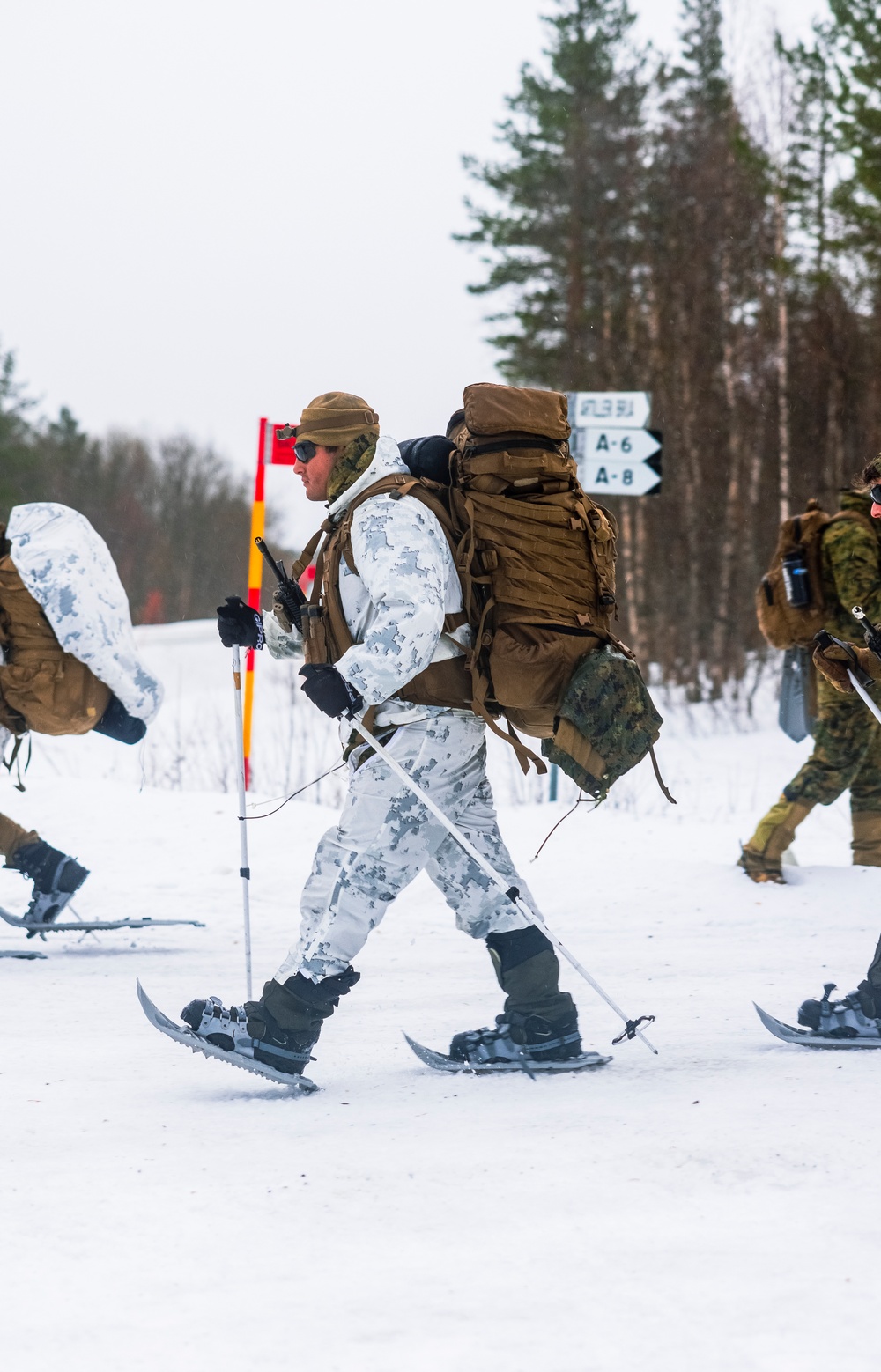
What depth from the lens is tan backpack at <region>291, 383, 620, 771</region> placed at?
356cm

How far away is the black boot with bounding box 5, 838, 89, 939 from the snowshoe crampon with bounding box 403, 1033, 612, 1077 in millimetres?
2415

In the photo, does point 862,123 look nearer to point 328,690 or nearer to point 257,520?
point 257,520

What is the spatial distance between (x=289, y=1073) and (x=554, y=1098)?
689 millimetres

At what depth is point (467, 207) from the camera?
82.2 ft

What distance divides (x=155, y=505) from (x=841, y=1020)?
146ft

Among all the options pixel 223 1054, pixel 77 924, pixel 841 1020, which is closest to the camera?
pixel 223 1054

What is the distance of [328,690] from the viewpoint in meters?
3.33

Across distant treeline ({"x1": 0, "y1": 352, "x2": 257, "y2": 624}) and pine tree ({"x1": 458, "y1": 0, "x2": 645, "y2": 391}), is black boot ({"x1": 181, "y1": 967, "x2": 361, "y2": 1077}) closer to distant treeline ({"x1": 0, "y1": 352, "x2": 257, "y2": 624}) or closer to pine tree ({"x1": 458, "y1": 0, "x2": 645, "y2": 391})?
pine tree ({"x1": 458, "y1": 0, "x2": 645, "y2": 391})

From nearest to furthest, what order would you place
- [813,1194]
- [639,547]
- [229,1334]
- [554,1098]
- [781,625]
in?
[229,1334] < [813,1194] < [554,1098] < [781,625] < [639,547]

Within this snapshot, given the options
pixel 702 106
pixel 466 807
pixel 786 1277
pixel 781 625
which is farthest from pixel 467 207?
pixel 786 1277

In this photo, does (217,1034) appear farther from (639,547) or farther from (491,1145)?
(639,547)

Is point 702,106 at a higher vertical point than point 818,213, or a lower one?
higher

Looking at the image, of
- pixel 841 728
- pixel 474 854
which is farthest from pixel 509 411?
pixel 841 728

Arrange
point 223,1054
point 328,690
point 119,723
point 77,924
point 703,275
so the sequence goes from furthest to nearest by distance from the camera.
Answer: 1. point 703,275
2. point 119,723
3. point 77,924
4. point 223,1054
5. point 328,690
